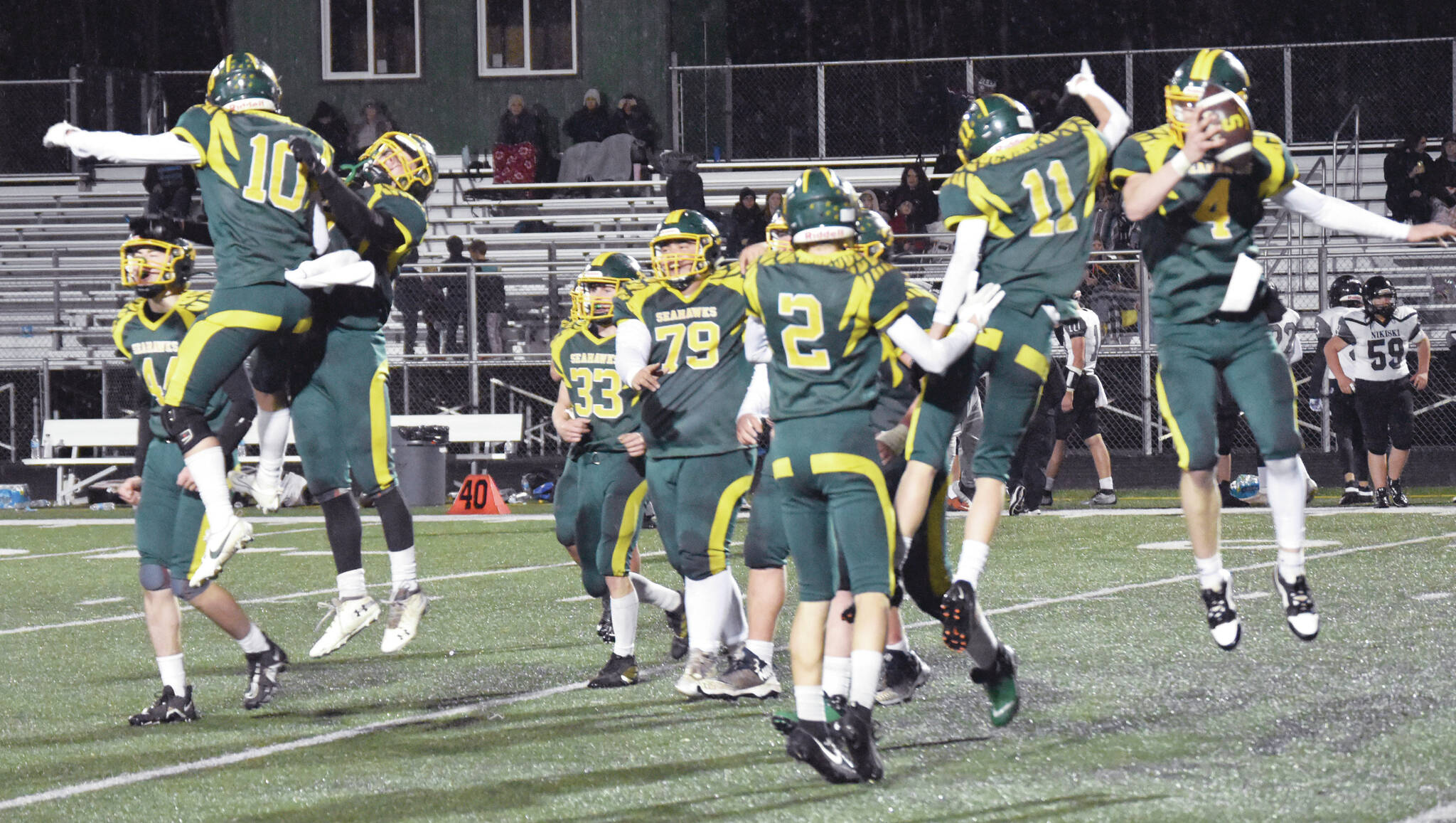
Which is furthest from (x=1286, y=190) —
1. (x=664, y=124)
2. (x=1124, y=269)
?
(x=664, y=124)

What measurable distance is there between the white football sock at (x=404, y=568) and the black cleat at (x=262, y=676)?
1.86 ft

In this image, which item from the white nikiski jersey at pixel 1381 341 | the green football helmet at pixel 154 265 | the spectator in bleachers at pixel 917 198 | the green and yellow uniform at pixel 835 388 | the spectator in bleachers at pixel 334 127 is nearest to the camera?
the green and yellow uniform at pixel 835 388

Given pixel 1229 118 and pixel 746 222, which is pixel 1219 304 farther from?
pixel 746 222

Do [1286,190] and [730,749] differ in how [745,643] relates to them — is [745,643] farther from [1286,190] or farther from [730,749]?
[1286,190]

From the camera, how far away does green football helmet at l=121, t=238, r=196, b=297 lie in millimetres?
6781

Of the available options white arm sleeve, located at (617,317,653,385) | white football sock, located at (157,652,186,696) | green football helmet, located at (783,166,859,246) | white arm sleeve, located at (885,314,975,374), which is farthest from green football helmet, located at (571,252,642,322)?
white arm sleeve, located at (885,314,975,374)

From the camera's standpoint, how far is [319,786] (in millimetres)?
5434

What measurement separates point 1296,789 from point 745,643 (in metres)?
2.56

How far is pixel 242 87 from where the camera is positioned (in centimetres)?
685

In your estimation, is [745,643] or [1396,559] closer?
[745,643]

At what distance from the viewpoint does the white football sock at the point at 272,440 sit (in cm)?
735

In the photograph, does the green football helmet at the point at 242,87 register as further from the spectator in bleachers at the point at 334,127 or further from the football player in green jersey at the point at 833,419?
the spectator in bleachers at the point at 334,127

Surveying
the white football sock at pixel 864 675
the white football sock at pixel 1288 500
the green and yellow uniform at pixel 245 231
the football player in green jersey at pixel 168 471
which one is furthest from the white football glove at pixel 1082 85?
the football player in green jersey at pixel 168 471

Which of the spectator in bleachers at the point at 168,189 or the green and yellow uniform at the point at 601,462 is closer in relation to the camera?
the green and yellow uniform at the point at 601,462
